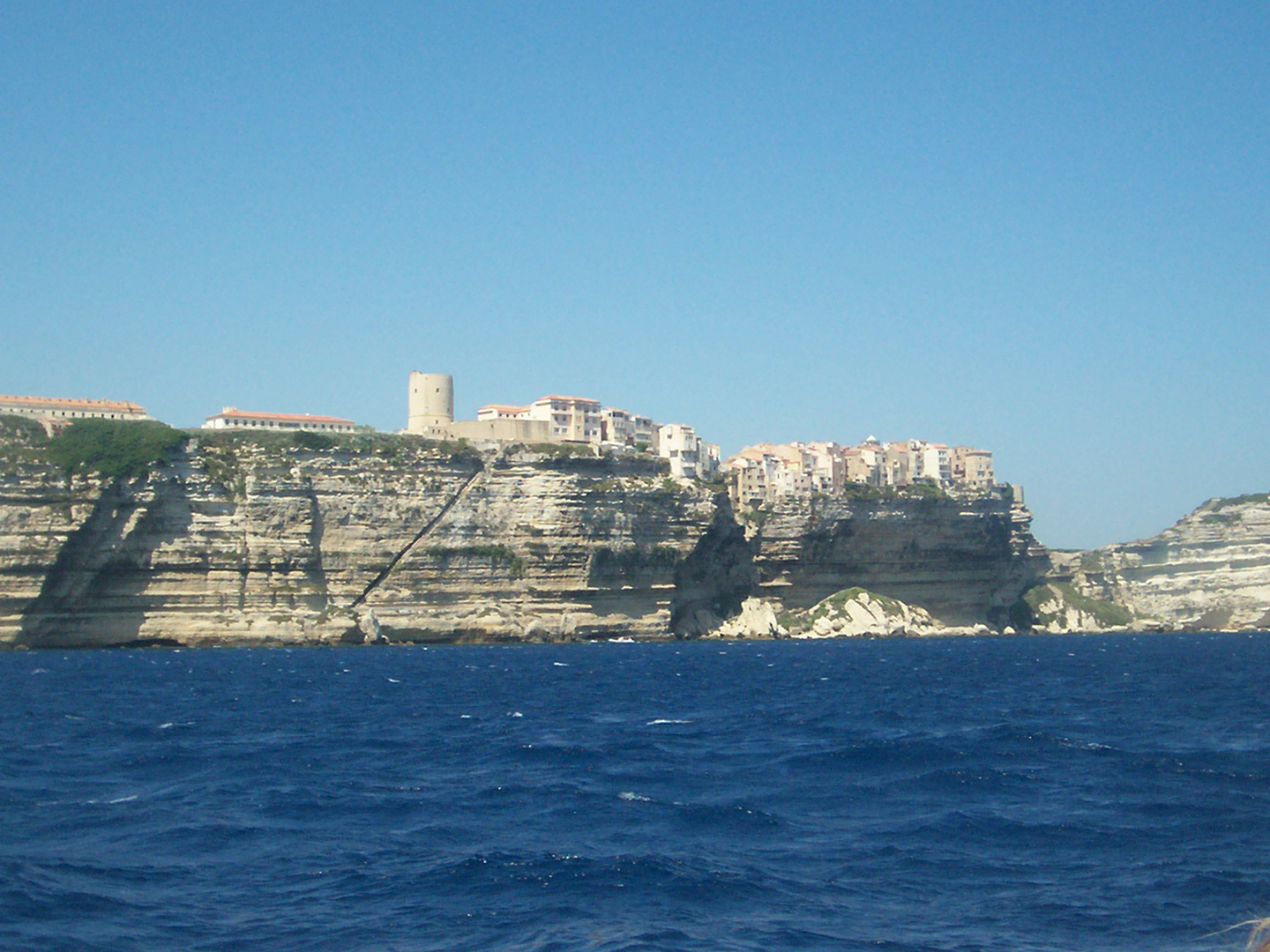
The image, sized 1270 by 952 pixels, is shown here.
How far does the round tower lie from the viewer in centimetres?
10912

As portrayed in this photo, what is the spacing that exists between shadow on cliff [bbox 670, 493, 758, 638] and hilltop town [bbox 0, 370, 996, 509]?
5.52 meters

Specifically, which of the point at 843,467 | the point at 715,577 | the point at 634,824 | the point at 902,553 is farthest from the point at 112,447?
the point at 843,467

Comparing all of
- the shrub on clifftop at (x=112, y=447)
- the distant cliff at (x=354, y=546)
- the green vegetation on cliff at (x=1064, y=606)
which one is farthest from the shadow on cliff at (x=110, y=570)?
the green vegetation on cliff at (x=1064, y=606)

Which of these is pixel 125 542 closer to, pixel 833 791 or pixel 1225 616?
pixel 833 791

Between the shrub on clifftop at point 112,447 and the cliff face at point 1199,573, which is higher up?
the shrub on clifftop at point 112,447

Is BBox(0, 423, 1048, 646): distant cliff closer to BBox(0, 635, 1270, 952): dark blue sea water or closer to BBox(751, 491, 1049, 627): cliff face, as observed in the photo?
BBox(751, 491, 1049, 627): cliff face

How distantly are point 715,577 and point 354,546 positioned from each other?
31.7 meters

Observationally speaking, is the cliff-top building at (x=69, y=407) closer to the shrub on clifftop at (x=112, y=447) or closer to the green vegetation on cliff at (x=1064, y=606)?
the shrub on clifftop at (x=112, y=447)

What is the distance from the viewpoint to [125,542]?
262ft

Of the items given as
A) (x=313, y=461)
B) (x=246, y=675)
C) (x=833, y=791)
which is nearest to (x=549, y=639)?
(x=313, y=461)

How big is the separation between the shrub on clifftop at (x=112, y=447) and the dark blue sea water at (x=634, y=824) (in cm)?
4154

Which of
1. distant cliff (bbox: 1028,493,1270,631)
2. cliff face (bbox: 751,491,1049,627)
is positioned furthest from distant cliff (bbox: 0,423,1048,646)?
distant cliff (bbox: 1028,493,1270,631)

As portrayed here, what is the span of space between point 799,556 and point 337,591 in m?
39.2

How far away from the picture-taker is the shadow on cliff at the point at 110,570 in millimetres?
78125
